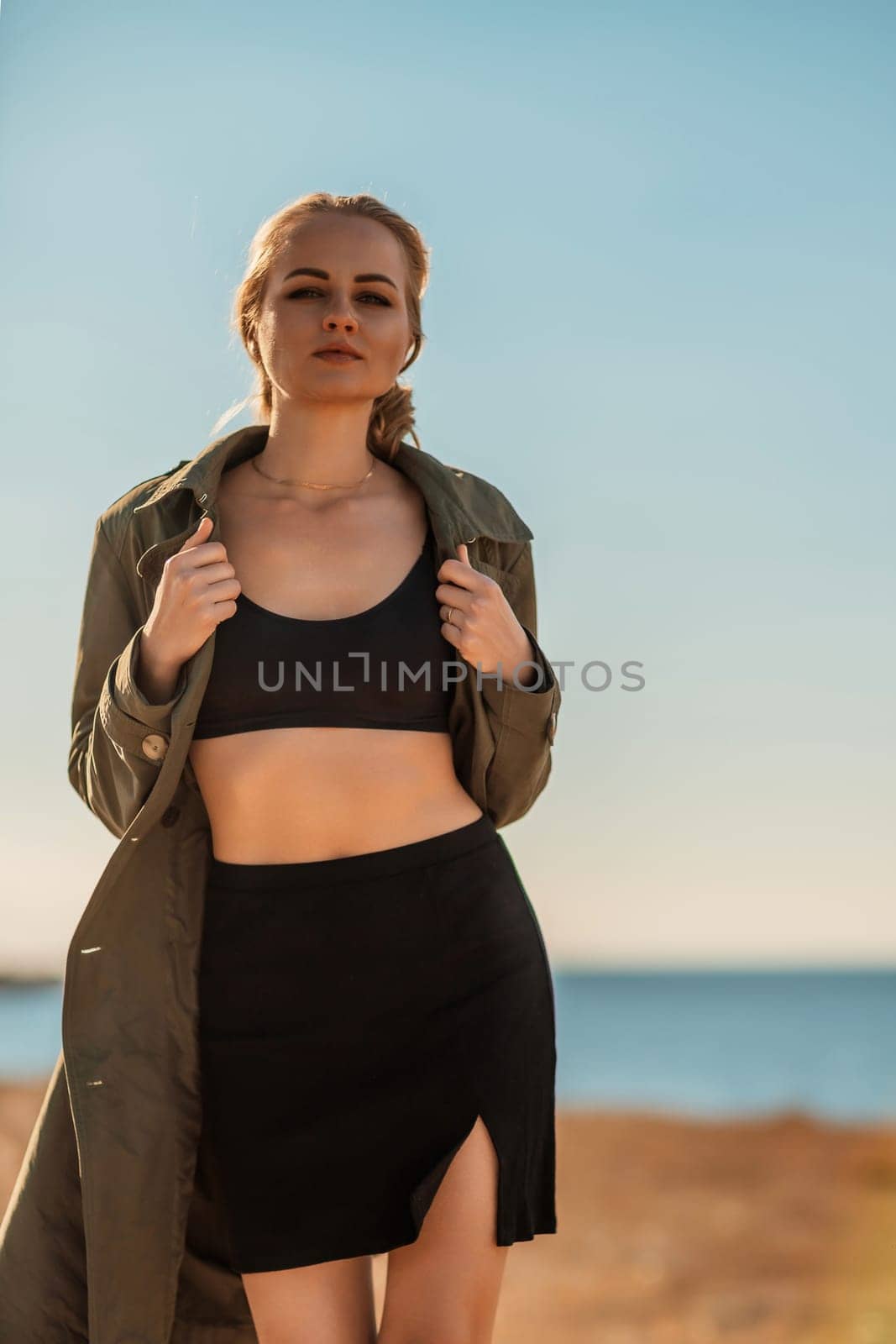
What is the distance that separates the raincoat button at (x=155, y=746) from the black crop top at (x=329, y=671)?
10 centimetres

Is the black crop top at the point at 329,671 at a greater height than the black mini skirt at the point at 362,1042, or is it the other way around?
the black crop top at the point at 329,671

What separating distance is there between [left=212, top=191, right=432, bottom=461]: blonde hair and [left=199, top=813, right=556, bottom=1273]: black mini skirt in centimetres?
84

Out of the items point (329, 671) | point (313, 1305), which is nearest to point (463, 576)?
point (329, 671)

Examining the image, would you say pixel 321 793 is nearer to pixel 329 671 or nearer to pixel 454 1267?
pixel 329 671

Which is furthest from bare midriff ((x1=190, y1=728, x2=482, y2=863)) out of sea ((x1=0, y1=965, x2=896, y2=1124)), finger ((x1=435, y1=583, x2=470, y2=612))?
sea ((x1=0, y1=965, x2=896, y2=1124))

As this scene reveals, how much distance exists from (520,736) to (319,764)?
0.36 metres

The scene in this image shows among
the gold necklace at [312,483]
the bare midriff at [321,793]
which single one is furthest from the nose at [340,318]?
the bare midriff at [321,793]

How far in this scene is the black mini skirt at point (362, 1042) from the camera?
6.97 ft

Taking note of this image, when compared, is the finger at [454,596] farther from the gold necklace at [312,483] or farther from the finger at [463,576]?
the gold necklace at [312,483]

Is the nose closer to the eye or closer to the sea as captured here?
the eye

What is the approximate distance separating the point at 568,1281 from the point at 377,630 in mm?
6915

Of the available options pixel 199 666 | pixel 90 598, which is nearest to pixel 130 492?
pixel 90 598

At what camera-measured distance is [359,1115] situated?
84.6 inches

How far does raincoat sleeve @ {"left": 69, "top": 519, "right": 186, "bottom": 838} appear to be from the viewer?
84.6 inches
